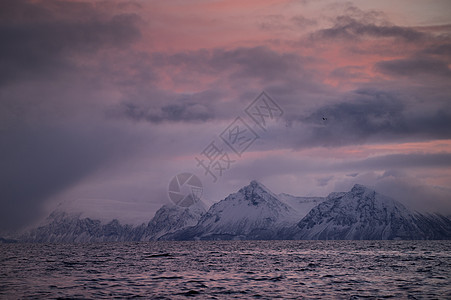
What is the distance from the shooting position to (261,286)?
→ 57.9m

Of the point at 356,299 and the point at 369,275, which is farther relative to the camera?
the point at 369,275

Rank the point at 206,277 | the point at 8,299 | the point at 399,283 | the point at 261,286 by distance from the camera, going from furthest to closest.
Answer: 1. the point at 206,277
2. the point at 399,283
3. the point at 261,286
4. the point at 8,299

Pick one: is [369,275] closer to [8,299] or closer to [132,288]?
[132,288]

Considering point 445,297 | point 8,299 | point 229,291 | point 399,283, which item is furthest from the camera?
point 399,283

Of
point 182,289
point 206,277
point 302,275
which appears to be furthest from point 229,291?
point 302,275

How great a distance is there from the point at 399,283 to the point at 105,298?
39653 mm

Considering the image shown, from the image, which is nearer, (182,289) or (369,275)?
(182,289)

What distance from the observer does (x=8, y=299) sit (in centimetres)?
4631

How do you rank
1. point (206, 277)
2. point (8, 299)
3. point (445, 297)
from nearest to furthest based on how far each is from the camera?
point (8, 299) < point (445, 297) < point (206, 277)

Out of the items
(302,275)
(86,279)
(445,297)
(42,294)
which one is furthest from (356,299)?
(86,279)

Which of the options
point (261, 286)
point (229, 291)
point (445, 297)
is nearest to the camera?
point (445, 297)

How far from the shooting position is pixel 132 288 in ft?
182

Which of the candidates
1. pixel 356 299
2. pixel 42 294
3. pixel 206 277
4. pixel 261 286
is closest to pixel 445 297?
pixel 356 299

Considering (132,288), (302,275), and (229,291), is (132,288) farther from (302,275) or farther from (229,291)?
(302,275)
